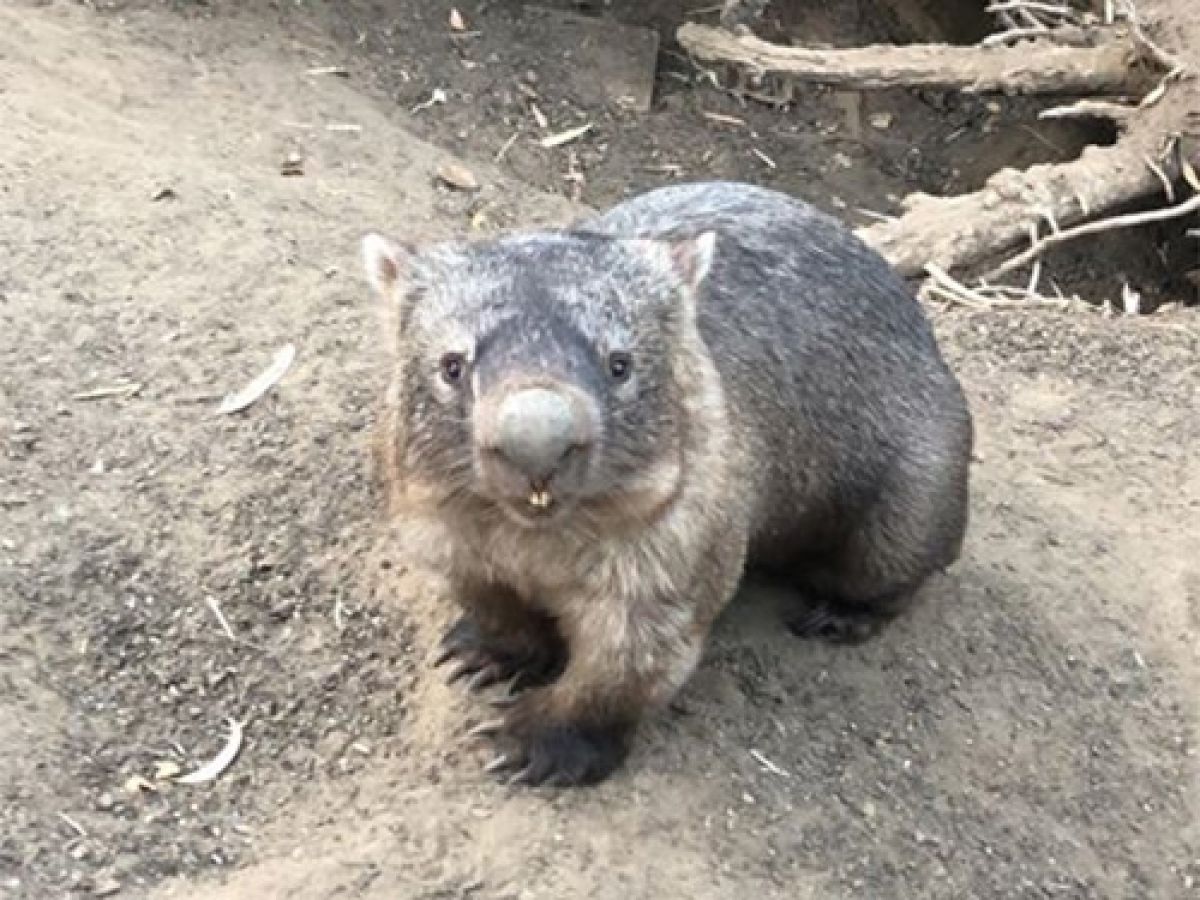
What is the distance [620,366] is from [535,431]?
368 mm

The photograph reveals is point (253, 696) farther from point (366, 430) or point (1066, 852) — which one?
point (1066, 852)

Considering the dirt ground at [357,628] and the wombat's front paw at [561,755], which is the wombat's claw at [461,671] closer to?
the dirt ground at [357,628]

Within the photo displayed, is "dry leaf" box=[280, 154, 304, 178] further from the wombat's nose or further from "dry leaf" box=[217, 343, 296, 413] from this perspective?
the wombat's nose

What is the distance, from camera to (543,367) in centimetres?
364

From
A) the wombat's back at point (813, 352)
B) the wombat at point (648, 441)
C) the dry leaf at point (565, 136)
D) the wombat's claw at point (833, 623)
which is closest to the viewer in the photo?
the wombat at point (648, 441)

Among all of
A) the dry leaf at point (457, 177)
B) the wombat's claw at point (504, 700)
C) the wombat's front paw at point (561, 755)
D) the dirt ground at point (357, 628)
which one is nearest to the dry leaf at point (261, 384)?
the dirt ground at point (357, 628)

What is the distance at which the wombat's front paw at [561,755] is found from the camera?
163 inches

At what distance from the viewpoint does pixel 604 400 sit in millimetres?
3715

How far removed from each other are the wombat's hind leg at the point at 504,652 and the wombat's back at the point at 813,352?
487 mm

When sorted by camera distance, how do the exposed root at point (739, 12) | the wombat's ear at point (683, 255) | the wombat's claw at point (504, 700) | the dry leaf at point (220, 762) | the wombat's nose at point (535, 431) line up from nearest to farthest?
1. the wombat's nose at point (535, 431)
2. the wombat's ear at point (683, 255)
3. the dry leaf at point (220, 762)
4. the wombat's claw at point (504, 700)
5. the exposed root at point (739, 12)

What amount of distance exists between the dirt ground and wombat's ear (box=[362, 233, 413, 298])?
2.49ft

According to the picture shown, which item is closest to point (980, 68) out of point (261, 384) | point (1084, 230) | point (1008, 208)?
point (1008, 208)

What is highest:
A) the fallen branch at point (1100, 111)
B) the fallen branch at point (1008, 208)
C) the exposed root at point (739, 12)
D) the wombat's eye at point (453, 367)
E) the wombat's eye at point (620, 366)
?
the wombat's eye at point (620, 366)

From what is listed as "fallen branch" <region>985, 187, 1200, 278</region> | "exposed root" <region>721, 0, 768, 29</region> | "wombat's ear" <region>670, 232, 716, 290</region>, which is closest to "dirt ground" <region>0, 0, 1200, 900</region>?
"fallen branch" <region>985, 187, 1200, 278</region>
